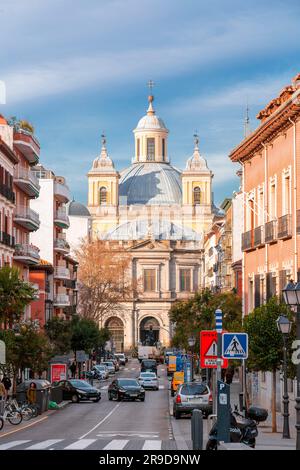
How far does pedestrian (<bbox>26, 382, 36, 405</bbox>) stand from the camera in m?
48.1

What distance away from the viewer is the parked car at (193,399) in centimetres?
4381

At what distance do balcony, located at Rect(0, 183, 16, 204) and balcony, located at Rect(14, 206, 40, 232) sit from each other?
12.3 feet

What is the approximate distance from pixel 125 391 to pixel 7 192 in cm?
1264

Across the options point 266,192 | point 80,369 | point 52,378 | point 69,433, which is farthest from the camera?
point 80,369

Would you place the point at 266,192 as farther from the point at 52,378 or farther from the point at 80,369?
the point at 80,369

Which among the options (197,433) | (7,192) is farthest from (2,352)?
(197,433)

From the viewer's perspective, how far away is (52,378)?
63.8m

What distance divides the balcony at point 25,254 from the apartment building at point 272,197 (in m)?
19.8

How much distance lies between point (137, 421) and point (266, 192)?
10.6 meters

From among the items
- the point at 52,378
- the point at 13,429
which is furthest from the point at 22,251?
the point at 13,429

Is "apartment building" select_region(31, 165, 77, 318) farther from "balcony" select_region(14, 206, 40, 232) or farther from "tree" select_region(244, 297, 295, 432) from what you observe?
"tree" select_region(244, 297, 295, 432)

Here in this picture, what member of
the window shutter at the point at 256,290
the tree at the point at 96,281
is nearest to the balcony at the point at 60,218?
the tree at the point at 96,281

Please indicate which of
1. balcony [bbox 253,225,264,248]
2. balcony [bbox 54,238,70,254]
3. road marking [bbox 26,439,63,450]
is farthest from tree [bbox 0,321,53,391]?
balcony [bbox 54,238,70,254]

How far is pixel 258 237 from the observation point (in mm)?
47750
